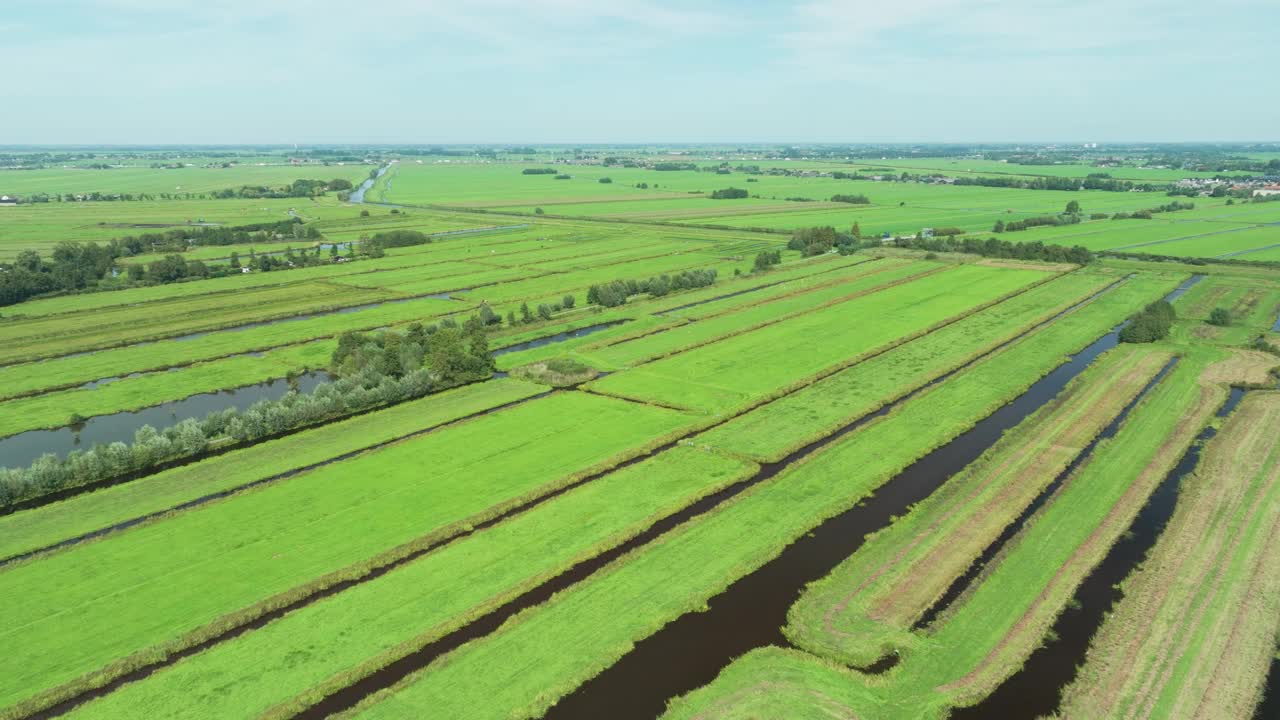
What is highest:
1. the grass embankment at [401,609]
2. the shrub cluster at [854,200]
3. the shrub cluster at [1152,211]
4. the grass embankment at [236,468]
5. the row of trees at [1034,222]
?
the shrub cluster at [854,200]

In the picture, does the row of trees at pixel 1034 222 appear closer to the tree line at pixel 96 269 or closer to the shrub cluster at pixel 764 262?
the shrub cluster at pixel 764 262

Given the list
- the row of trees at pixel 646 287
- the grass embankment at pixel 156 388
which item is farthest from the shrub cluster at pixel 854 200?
the grass embankment at pixel 156 388

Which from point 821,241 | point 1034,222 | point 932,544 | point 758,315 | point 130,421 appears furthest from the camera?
point 1034,222

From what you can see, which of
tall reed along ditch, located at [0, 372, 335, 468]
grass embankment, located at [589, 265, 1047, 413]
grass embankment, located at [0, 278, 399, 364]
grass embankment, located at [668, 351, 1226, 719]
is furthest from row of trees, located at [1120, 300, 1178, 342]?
grass embankment, located at [0, 278, 399, 364]

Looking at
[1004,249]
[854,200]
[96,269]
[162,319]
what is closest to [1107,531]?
[162,319]

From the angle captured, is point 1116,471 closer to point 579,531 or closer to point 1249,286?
point 579,531

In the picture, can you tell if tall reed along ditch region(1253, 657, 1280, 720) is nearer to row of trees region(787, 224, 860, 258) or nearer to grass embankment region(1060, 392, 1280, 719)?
grass embankment region(1060, 392, 1280, 719)

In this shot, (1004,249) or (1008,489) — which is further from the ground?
(1004,249)

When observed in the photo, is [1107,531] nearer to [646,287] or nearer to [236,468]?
[236,468]
